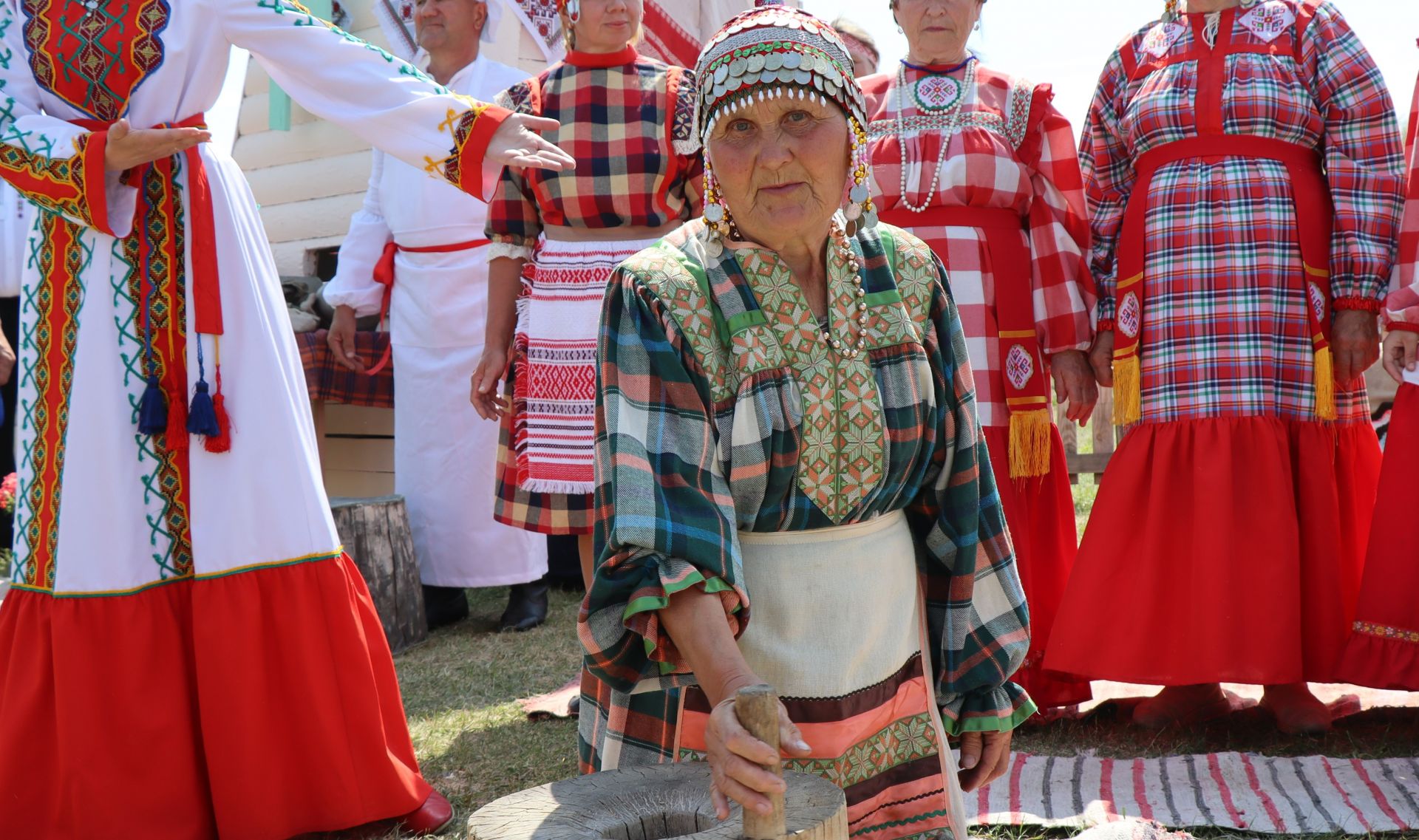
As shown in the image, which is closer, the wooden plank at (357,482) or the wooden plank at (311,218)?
the wooden plank at (357,482)

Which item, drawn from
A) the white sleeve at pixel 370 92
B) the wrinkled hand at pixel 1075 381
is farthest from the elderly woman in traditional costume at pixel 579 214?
the wrinkled hand at pixel 1075 381

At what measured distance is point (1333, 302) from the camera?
3.75 m

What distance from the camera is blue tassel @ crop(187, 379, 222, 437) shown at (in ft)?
9.32

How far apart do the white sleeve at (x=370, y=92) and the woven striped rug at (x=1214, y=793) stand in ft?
6.55

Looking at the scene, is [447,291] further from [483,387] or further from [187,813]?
[187,813]

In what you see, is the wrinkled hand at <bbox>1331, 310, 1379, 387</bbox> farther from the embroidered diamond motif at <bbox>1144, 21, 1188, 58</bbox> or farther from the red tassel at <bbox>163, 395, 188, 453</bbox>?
the red tassel at <bbox>163, 395, 188, 453</bbox>

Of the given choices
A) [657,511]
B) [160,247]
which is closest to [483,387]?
[160,247]

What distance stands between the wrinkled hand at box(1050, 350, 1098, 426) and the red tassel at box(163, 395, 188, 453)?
2.47 meters

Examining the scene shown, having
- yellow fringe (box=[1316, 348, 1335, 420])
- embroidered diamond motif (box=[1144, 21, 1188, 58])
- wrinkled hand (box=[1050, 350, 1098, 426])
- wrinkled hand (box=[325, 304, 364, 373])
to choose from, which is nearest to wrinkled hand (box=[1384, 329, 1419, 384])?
yellow fringe (box=[1316, 348, 1335, 420])

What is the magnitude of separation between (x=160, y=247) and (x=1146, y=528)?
2.78m

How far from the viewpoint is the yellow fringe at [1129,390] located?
389 centimetres

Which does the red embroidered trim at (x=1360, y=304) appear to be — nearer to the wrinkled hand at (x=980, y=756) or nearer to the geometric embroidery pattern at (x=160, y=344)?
the wrinkled hand at (x=980, y=756)

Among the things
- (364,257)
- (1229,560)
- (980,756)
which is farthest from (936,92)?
(364,257)

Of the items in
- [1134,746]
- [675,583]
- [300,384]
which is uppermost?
[300,384]
